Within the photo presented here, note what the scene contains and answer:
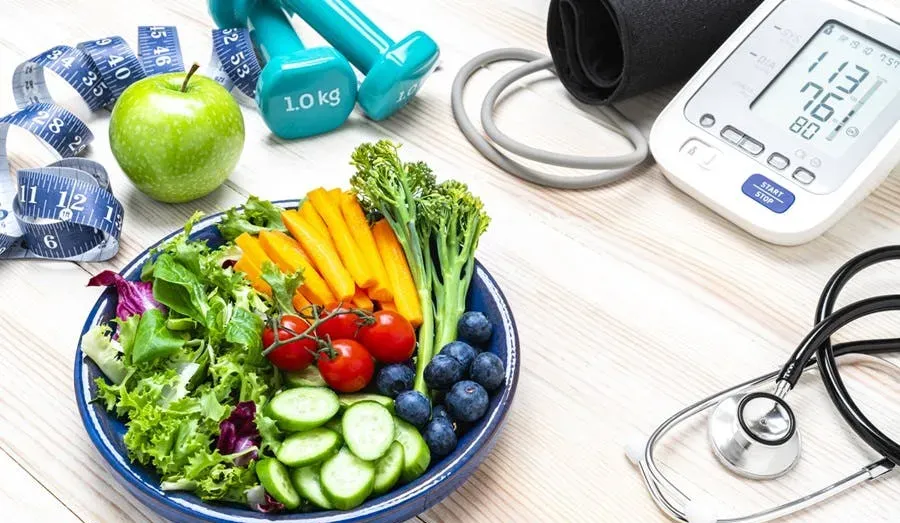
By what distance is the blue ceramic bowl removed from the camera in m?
0.79

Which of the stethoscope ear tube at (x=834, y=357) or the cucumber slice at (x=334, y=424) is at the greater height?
the stethoscope ear tube at (x=834, y=357)

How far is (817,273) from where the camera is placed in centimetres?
116

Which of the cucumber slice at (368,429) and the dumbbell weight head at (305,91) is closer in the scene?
the cucumber slice at (368,429)

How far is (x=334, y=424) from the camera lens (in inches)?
34.4

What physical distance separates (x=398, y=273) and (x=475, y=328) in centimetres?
14

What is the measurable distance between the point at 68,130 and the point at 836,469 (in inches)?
41.4

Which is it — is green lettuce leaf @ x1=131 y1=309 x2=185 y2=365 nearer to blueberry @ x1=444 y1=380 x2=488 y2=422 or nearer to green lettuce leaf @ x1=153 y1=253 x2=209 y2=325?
green lettuce leaf @ x1=153 y1=253 x2=209 y2=325

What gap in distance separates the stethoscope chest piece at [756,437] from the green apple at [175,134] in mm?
684

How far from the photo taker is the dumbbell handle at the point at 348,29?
1.34 m

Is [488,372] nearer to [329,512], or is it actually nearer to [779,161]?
[329,512]

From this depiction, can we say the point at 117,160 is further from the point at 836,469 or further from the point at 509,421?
the point at 836,469

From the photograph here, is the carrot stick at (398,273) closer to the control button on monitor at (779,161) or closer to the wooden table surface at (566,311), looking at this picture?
the wooden table surface at (566,311)

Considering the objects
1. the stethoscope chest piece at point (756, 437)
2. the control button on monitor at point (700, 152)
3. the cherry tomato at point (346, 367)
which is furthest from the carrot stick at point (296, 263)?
the control button on monitor at point (700, 152)

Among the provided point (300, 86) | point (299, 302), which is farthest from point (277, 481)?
point (300, 86)
